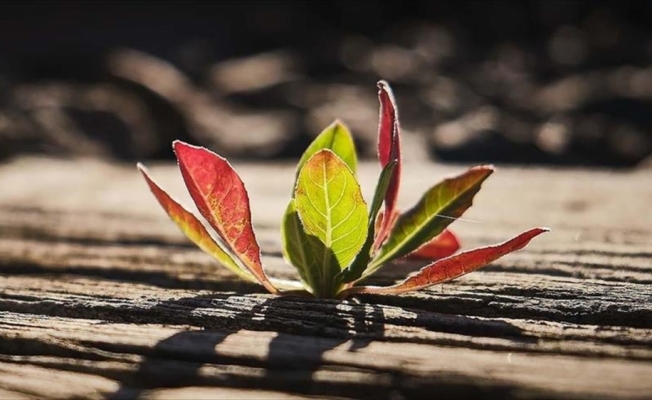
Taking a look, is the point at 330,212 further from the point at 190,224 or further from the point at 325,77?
the point at 325,77

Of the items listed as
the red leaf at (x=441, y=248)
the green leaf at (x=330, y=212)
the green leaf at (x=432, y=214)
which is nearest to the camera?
the green leaf at (x=330, y=212)

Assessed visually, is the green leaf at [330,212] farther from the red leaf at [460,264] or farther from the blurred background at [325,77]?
the blurred background at [325,77]

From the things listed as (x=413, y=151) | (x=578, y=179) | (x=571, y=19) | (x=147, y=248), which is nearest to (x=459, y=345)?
(x=147, y=248)

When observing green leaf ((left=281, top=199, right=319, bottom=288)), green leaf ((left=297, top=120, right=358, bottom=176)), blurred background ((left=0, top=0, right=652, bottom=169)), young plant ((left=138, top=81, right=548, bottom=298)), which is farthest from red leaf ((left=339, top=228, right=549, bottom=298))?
blurred background ((left=0, top=0, right=652, bottom=169))

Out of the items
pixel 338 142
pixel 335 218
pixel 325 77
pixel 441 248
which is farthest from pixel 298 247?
pixel 325 77

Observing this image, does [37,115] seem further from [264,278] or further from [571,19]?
[571,19]

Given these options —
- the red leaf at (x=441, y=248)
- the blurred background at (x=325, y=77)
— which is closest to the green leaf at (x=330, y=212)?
the red leaf at (x=441, y=248)
